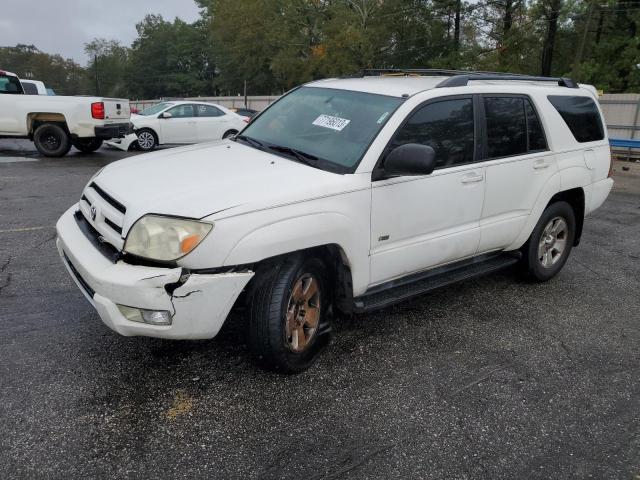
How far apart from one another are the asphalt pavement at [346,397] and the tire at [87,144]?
31.5ft

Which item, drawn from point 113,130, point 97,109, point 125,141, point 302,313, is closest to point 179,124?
point 125,141

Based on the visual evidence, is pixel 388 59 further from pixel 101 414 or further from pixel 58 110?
pixel 101 414

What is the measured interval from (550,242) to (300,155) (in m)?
2.83

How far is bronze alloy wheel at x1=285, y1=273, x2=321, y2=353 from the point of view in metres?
3.17

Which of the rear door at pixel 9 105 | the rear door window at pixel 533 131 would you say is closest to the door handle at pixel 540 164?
the rear door window at pixel 533 131

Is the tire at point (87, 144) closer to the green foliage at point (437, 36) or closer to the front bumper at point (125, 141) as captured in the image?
the front bumper at point (125, 141)

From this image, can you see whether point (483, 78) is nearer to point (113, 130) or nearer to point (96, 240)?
point (96, 240)

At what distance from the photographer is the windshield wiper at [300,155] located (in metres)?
3.46

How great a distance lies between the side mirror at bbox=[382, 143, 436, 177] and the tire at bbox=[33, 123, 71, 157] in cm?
1142

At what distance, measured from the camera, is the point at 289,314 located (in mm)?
3158

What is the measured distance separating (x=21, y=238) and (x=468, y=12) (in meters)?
34.5

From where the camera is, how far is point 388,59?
132 ft

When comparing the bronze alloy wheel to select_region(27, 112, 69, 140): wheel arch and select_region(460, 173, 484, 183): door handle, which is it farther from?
select_region(27, 112, 69, 140): wheel arch

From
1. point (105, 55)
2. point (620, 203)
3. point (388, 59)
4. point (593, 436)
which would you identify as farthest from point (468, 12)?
point (105, 55)
